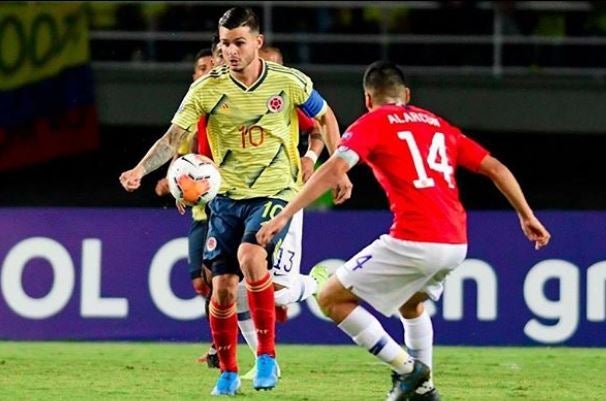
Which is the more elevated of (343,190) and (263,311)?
(343,190)

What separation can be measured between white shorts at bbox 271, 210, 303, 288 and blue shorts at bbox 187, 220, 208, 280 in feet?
3.30

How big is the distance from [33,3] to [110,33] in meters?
1.23

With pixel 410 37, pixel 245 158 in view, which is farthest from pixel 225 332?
pixel 410 37

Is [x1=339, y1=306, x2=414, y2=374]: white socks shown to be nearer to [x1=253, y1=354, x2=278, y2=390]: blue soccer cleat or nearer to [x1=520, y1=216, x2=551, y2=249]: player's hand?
[x1=520, y1=216, x2=551, y2=249]: player's hand

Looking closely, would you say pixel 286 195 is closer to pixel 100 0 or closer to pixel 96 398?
pixel 96 398

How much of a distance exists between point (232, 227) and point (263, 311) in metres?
0.53

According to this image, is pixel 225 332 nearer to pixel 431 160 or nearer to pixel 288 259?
pixel 288 259

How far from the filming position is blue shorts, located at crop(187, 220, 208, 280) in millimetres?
11336

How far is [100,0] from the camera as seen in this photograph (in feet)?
63.4

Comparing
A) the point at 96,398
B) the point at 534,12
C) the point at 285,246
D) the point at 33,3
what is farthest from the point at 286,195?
the point at 534,12

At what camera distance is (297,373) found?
10.8 metres

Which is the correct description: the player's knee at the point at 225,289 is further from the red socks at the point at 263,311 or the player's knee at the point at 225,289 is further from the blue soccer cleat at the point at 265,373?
the blue soccer cleat at the point at 265,373

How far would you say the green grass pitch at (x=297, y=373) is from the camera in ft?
30.7

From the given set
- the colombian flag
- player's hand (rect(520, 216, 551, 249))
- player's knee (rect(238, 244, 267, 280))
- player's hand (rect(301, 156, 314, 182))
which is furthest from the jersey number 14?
the colombian flag
